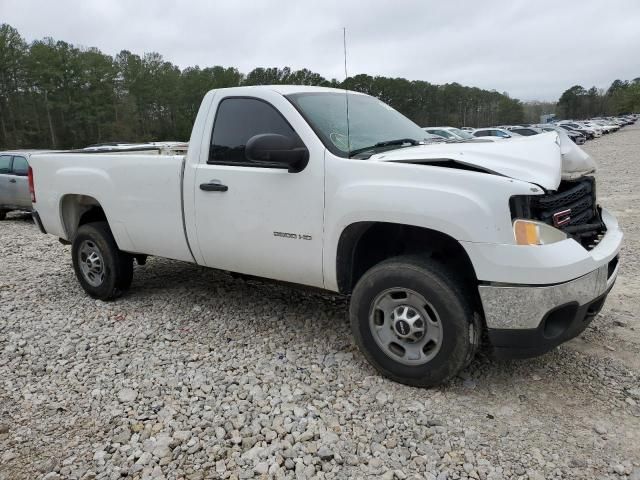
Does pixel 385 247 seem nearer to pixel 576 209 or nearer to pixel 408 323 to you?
pixel 408 323

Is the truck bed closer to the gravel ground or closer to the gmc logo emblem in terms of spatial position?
the gravel ground

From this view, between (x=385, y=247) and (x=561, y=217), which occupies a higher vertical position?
(x=561, y=217)

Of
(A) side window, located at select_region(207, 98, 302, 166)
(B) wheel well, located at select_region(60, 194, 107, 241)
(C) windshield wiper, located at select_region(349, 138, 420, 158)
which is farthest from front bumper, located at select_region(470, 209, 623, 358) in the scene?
(B) wheel well, located at select_region(60, 194, 107, 241)

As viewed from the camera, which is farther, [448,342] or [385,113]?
[385,113]

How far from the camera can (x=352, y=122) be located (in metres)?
3.88

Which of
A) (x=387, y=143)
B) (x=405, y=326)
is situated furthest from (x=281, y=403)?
(x=387, y=143)

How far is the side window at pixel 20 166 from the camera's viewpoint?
36.0 ft

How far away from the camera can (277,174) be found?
11.8ft

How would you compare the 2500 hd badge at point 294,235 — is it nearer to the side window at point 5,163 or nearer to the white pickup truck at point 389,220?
the white pickup truck at point 389,220

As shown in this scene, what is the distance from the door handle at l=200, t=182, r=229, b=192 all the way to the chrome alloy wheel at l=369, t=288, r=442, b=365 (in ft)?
4.87

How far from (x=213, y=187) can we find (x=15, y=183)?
922 cm

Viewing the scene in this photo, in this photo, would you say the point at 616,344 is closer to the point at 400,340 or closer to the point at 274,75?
the point at 400,340

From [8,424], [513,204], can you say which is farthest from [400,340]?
[8,424]

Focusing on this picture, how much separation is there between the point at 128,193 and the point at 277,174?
1.73m
